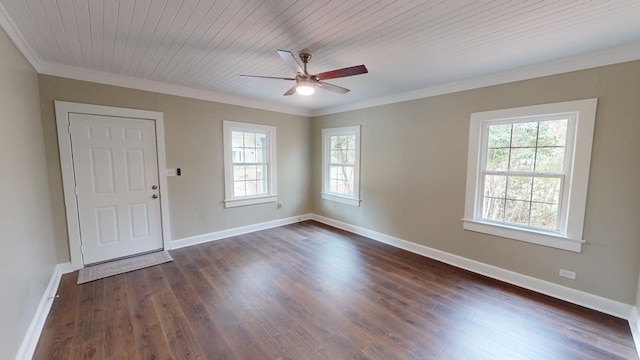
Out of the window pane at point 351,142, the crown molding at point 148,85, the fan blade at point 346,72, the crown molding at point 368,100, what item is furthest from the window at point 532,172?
the crown molding at point 148,85

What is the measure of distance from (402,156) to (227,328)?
10.5 feet

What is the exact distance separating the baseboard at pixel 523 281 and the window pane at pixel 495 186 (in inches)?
34.5

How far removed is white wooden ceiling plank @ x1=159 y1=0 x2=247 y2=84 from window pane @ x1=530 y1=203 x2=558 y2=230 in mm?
3459

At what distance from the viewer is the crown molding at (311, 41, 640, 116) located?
88.0 inches

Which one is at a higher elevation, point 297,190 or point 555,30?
point 555,30

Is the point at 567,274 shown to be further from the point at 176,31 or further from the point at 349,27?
the point at 176,31

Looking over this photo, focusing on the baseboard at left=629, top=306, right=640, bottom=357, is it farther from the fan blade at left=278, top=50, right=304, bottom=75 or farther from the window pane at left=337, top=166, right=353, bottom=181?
the window pane at left=337, top=166, right=353, bottom=181

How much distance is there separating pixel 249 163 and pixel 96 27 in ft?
9.50

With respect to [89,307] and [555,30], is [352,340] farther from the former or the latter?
[555,30]

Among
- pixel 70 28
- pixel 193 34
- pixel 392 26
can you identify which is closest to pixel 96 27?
pixel 70 28

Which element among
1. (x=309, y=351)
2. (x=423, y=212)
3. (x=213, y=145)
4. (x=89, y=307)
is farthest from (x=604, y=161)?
(x=89, y=307)

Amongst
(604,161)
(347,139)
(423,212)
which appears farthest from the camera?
(347,139)

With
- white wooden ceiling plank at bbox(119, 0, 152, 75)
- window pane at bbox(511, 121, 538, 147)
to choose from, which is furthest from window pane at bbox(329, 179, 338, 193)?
white wooden ceiling plank at bbox(119, 0, 152, 75)

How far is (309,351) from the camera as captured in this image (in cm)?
191
